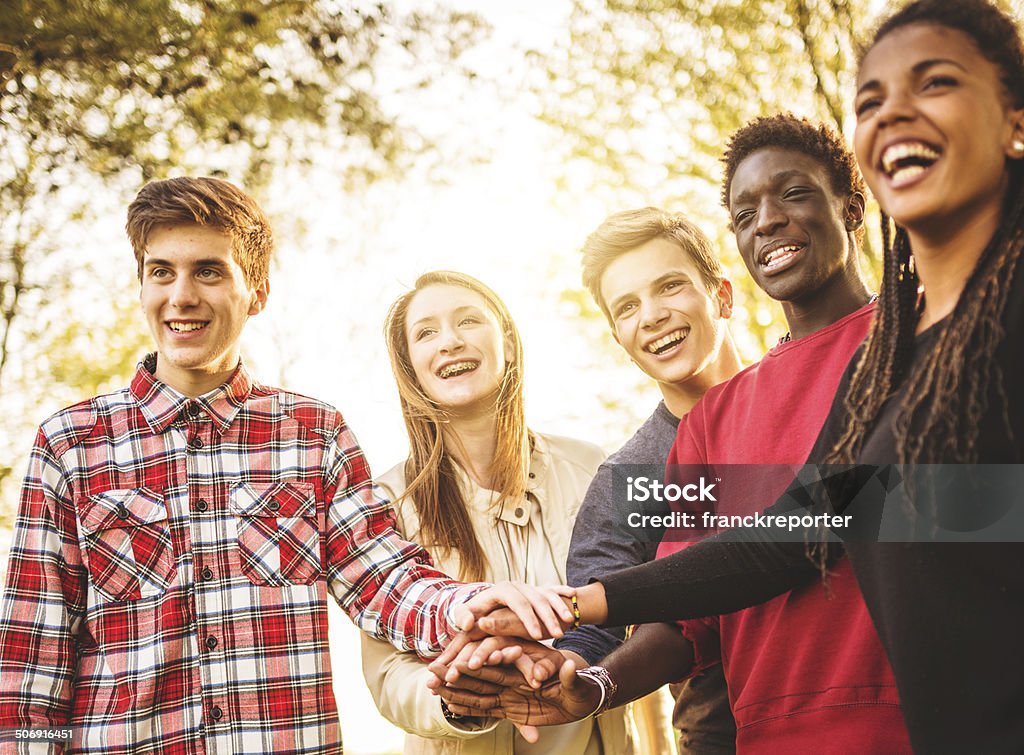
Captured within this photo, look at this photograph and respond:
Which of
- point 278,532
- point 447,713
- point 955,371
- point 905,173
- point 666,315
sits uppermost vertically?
point 666,315

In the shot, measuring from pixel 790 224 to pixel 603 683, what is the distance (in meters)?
1.09

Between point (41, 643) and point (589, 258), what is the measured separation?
1662 millimetres

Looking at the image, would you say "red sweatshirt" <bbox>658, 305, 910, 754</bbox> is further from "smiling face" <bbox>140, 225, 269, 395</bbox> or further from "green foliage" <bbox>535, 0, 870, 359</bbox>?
"green foliage" <bbox>535, 0, 870, 359</bbox>

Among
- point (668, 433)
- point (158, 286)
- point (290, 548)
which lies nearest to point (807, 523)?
point (668, 433)

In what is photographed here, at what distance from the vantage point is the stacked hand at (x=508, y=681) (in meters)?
2.23

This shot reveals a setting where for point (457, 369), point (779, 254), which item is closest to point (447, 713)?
point (457, 369)

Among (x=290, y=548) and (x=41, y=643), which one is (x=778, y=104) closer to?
(x=290, y=548)

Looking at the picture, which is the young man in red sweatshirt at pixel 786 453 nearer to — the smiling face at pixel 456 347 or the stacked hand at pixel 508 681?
the stacked hand at pixel 508 681

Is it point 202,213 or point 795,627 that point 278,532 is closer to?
point 202,213

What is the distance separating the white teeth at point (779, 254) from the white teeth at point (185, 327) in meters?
1.34

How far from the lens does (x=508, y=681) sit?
2.27m

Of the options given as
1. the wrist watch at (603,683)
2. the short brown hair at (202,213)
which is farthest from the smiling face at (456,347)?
the wrist watch at (603,683)

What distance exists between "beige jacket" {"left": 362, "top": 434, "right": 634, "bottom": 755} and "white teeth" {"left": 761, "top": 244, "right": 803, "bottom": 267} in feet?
2.83

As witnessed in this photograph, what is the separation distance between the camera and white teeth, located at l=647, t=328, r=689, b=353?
2.70 meters
